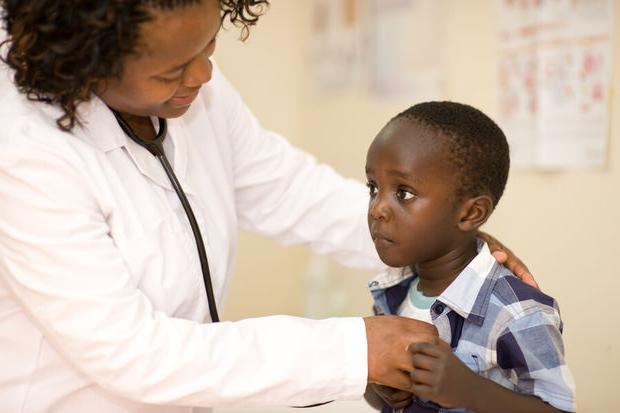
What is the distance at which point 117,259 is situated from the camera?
1.16 metres

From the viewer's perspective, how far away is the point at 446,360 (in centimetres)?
108

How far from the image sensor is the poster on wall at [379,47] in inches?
98.8

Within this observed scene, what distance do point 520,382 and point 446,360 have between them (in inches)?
6.7

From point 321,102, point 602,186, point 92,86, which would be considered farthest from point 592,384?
point 321,102

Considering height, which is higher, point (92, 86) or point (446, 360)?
point (92, 86)

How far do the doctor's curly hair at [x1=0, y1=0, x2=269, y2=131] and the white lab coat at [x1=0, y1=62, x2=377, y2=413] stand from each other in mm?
42

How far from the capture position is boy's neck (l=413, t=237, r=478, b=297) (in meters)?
1.30

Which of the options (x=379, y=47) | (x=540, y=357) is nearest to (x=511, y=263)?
(x=540, y=357)

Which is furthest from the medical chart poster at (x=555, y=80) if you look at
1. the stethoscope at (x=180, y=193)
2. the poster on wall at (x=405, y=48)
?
the stethoscope at (x=180, y=193)

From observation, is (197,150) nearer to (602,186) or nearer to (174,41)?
(174,41)

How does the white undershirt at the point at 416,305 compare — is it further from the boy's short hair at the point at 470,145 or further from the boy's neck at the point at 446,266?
the boy's short hair at the point at 470,145

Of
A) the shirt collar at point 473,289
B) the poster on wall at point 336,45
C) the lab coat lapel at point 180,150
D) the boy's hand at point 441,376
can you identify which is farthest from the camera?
the poster on wall at point 336,45

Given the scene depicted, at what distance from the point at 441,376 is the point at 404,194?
335mm

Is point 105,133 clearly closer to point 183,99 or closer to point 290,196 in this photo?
point 183,99
